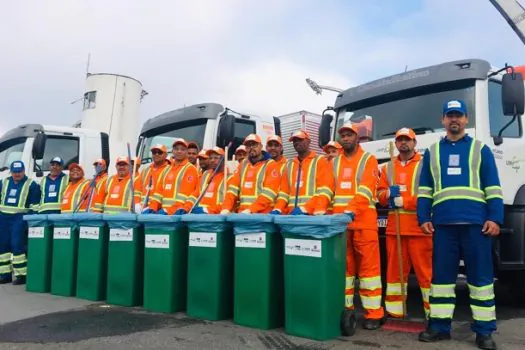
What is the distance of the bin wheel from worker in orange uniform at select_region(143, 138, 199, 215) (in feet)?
8.42

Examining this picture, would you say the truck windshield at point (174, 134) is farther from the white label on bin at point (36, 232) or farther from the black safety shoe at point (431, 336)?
the black safety shoe at point (431, 336)

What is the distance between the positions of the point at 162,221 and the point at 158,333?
1.21m

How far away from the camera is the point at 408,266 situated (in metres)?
4.74

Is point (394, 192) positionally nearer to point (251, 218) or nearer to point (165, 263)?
point (251, 218)

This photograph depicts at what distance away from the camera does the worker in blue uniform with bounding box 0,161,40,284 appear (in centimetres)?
759

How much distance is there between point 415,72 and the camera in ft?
18.5

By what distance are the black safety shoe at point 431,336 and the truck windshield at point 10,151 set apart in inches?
287

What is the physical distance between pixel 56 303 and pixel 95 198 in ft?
6.39

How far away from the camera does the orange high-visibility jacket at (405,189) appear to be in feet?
15.3

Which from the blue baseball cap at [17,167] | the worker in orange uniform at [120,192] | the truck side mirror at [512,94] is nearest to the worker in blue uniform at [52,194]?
the blue baseball cap at [17,167]

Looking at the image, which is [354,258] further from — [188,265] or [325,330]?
[188,265]

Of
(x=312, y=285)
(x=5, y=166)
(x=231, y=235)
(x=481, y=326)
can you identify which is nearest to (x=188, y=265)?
(x=231, y=235)

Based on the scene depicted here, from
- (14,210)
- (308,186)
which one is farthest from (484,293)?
(14,210)

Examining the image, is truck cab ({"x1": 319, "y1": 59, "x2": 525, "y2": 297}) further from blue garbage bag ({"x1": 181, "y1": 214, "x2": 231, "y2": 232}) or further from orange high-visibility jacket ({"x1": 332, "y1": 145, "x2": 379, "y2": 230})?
blue garbage bag ({"x1": 181, "y1": 214, "x2": 231, "y2": 232})
